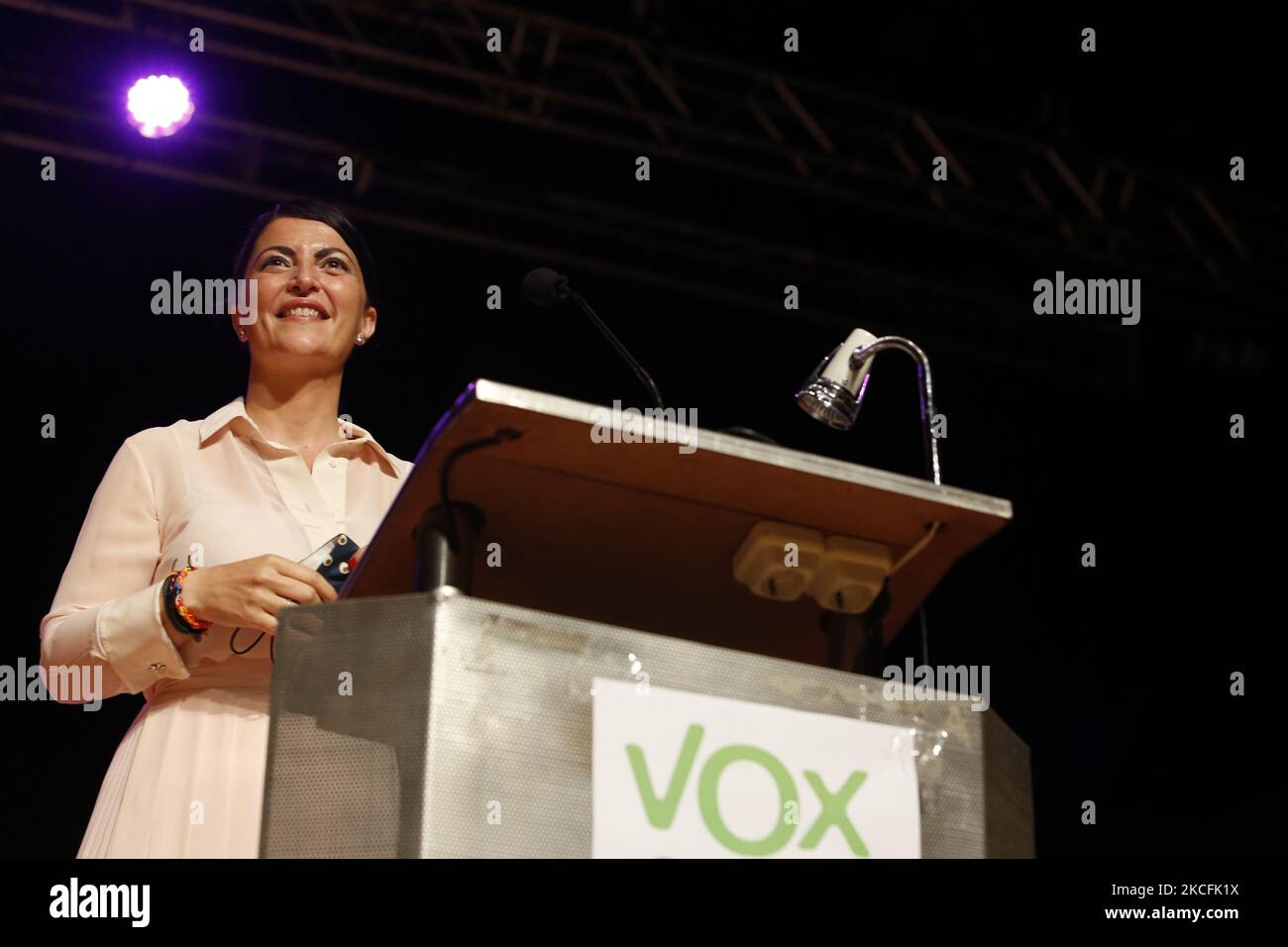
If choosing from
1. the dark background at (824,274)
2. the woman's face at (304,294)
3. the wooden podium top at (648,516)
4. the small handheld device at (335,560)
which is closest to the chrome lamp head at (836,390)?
the wooden podium top at (648,516)

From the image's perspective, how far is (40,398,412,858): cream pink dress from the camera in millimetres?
2008

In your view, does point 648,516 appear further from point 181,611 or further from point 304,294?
point 304,294

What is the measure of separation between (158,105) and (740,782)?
3.70 m

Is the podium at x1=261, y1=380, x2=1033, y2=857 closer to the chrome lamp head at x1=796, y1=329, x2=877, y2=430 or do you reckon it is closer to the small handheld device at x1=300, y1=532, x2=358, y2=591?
the small handheld device at x1=300, y1=532, x2=358, y2=591

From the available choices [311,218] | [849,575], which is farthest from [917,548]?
[311,218]

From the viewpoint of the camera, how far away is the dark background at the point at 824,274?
15.5 ft

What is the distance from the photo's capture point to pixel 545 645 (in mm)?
1438

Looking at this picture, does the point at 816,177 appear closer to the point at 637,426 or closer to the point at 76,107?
the point at 76,107

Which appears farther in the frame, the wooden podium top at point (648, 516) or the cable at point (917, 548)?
the cable at point (917, 548)

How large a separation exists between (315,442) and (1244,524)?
4.01 m

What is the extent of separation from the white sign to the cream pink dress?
70cm

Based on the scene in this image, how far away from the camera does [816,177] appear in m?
5.14

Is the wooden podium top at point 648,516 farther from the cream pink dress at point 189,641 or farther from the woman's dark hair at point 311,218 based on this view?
the woman's dark hair at point 311,218

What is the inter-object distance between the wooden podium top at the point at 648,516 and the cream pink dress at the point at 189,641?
440 mm
